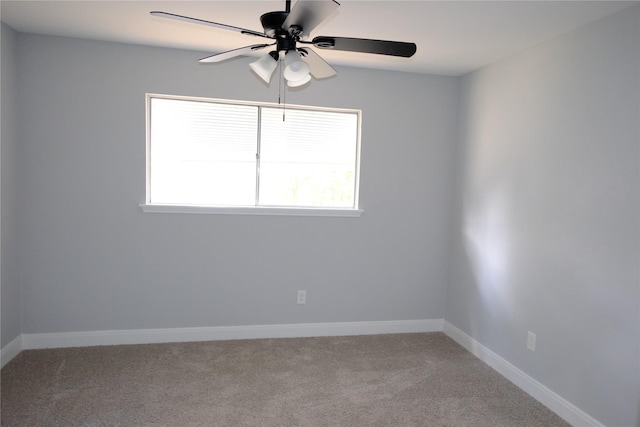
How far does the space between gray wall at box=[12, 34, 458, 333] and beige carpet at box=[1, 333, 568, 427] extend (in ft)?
1.12

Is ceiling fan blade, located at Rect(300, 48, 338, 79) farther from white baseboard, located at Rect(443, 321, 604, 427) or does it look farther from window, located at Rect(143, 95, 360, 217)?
white baseboard, located at Rect(443, 321, 604, 427)

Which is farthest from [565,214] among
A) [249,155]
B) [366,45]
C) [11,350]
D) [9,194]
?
[11,350]

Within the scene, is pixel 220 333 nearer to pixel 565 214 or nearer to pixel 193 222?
pixel 193 222

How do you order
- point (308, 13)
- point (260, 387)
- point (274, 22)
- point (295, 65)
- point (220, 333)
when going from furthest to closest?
point (220, 333), point (260, 387), point (295, 65), point (274, 22), point (308, 13)

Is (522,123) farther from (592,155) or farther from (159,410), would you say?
(159,410)

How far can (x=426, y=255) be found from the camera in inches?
153

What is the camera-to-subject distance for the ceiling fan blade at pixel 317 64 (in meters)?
1.92

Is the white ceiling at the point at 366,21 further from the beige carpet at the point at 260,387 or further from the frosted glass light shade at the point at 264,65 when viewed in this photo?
the beige carpet at the point at 260,387

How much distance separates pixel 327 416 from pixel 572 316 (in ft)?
5.18

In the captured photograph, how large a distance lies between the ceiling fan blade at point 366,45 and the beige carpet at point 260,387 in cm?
199

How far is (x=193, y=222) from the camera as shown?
339 centimetres

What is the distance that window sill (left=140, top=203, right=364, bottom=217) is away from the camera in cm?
331

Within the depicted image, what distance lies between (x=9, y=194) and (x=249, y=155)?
1.72m

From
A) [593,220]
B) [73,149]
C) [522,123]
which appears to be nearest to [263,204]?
[73,149]
